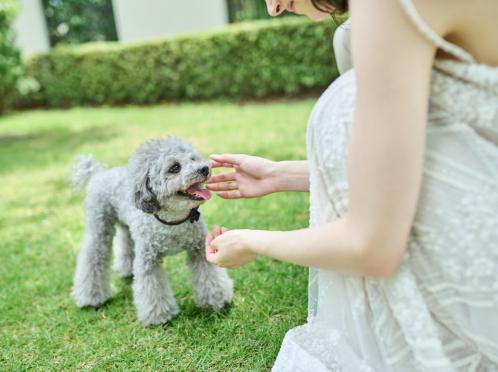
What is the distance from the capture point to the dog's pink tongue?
2322 mm

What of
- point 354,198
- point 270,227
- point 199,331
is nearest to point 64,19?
point 270,227

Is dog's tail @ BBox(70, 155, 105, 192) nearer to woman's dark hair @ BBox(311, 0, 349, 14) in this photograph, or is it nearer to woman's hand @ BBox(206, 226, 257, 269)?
woman's hand @ BBox(206, 226, 257, 269)

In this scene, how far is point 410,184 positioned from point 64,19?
14.3 meters

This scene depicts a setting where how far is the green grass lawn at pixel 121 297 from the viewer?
231cm

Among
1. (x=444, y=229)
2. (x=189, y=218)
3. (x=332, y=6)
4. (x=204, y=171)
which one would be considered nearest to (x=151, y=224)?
(x=189, y=218)

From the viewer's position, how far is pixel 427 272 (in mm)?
1218

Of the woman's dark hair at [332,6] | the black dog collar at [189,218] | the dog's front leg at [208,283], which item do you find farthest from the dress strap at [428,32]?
the dog's front leg at [208,283]

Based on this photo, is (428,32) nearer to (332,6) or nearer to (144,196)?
(332,6)

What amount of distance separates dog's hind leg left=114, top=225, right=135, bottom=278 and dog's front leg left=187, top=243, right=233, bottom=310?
1.83 ft

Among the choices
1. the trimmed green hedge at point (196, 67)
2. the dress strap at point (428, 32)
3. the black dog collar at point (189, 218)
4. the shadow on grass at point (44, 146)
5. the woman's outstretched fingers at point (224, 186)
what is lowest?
the shadow on grass at point (44, 146)

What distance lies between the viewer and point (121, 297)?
292cm

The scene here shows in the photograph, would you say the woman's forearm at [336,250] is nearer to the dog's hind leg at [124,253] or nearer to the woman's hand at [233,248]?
the woman's hand at [233,248]

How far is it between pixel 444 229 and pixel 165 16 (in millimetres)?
11572

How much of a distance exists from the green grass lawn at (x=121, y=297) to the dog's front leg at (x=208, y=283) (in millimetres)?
60
